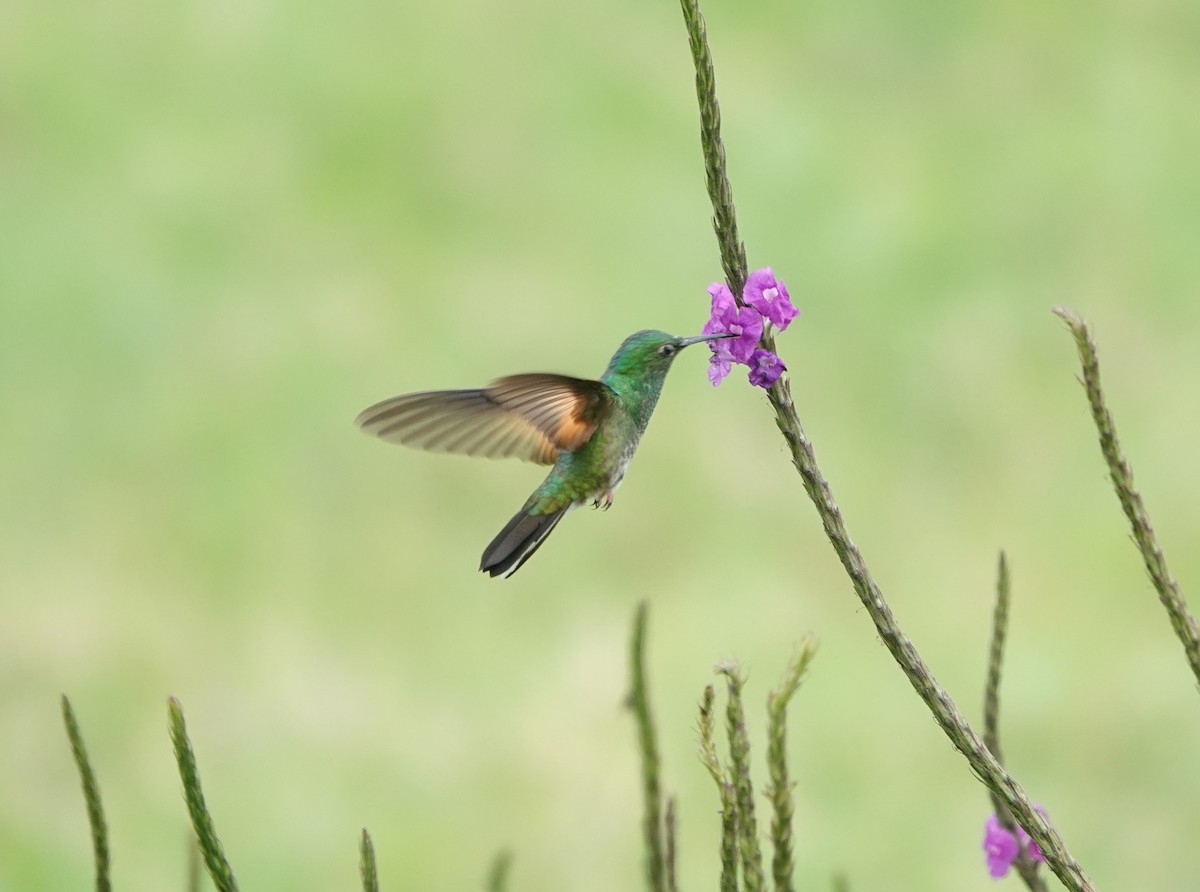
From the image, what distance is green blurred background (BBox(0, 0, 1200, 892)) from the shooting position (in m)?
7.62

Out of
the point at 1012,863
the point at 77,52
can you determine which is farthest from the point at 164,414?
the point at 1012,863

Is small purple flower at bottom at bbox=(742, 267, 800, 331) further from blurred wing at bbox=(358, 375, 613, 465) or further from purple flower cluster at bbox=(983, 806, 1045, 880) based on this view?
purple flower cluster at bbox=(983, 806, 1045, 880)

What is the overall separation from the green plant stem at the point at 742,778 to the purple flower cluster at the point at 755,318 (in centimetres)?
38

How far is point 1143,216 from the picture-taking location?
9719mm

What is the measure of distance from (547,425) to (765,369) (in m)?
0.89

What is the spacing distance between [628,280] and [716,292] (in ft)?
23.5

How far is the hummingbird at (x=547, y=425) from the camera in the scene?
2.39 metres

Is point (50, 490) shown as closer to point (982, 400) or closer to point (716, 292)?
point (982, 400)

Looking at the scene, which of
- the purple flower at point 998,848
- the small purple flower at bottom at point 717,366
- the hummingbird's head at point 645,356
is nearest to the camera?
the small purple flower at bottom at point 717,366

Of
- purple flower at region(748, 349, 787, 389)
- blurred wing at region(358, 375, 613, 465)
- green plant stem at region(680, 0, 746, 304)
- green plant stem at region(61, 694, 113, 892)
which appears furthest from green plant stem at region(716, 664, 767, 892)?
green plant stem at region(61, 694, 113, 892)

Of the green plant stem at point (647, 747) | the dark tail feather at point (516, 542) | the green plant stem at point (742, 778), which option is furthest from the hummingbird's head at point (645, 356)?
the green plant stem at point (742, 778)

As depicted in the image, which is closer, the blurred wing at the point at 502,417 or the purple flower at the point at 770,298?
the purple flower at the point at 770,298

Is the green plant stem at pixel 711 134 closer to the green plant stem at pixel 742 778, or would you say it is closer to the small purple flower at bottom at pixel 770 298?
the small purple flower at bottom at pixel 770 298

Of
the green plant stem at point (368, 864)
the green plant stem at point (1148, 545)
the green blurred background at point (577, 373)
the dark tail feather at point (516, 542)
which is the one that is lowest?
→ the green plant stem at point (368, 864)
